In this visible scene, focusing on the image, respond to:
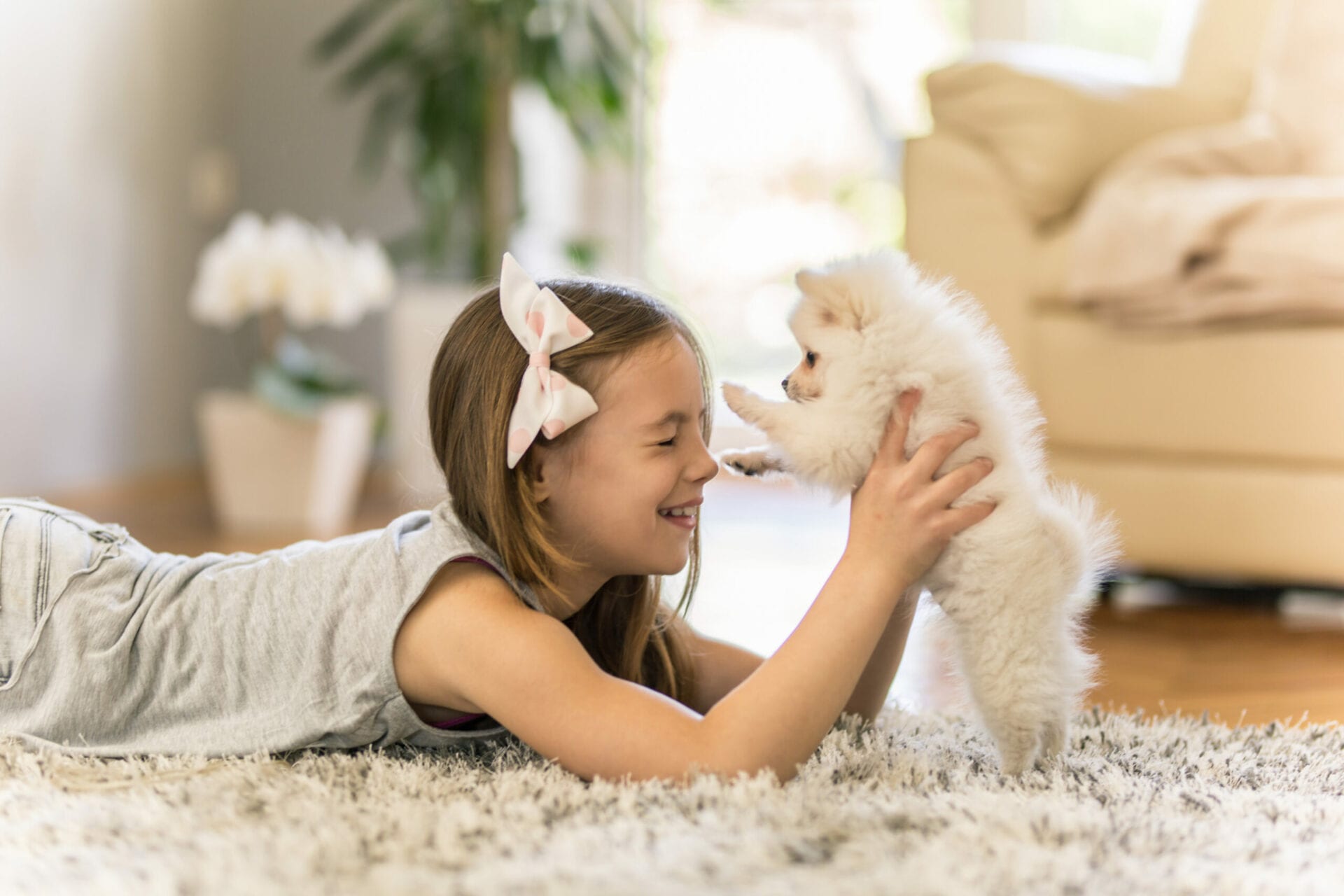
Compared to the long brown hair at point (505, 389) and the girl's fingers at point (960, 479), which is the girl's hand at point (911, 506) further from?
the long brown hair at point (505, 389)

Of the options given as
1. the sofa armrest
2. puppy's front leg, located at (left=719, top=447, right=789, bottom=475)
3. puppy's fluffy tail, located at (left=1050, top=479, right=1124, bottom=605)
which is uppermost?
the sofa armrest

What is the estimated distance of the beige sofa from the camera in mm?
1797

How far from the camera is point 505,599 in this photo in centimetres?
102

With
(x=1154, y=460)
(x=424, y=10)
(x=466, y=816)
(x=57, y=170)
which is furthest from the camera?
(x=424, y=10)

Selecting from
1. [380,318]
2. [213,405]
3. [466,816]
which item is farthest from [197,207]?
[466,816]

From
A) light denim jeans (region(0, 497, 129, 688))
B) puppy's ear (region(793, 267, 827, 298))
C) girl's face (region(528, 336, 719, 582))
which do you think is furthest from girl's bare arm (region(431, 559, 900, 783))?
light denim jeans (region(0, 497, 129, 688))

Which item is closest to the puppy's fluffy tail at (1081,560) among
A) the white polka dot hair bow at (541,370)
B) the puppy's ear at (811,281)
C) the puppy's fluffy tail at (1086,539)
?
the puppy's fluffy tail at (1086,539)

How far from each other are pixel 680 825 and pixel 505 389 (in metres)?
0.40

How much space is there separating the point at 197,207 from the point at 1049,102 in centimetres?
226

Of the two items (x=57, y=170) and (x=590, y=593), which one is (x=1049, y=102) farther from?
(x=57, y=170)

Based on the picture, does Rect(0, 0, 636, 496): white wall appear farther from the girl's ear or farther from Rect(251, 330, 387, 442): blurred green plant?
the girl's ear

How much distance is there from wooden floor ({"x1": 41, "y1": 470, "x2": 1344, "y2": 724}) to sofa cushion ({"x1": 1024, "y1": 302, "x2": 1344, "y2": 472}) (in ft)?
0.86

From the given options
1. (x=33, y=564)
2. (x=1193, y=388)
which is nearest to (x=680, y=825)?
(x=33, y=564)

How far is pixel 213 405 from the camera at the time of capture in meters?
2.87
